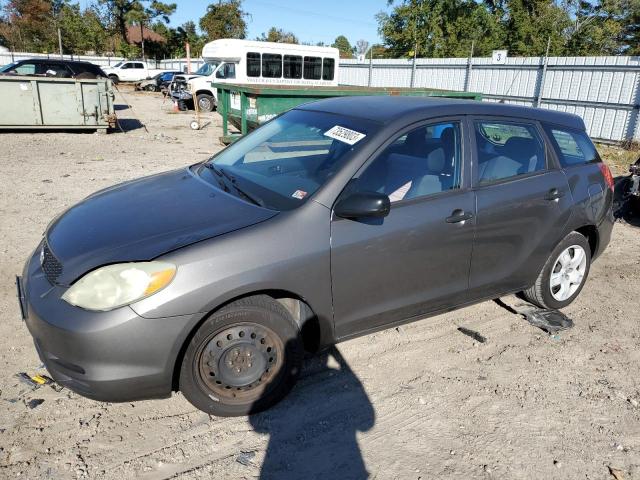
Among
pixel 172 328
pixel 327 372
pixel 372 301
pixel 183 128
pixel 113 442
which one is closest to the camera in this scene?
pixel 172 328

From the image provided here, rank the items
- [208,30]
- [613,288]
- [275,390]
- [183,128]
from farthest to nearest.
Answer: [208,30]
[183,128]
[613,288]
[275,390]

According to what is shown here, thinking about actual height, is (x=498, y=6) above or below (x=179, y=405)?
above

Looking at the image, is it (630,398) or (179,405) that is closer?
(179,405)

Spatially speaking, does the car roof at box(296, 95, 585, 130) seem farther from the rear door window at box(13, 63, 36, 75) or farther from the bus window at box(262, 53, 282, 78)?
the rear door window at box(13, 63, 36, 75)

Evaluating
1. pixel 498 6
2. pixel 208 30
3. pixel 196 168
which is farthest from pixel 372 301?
pixel 208 30

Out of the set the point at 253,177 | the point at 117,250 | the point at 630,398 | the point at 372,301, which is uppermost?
the point at 253,177

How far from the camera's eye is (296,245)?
8.75 ft

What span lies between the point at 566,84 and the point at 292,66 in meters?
9.30

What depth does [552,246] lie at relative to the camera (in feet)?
12.7

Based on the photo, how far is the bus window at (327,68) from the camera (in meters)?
19.0

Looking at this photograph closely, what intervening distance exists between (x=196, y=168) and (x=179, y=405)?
1.76 m

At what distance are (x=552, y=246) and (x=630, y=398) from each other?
48.2 inches

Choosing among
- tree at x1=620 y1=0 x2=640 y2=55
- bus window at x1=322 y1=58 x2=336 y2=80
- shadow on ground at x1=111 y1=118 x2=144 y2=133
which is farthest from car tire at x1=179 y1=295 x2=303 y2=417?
tree at x1=620 y1=0 x2=640 y2=55

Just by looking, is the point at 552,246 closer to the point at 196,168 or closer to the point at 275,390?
the point at 275,390
